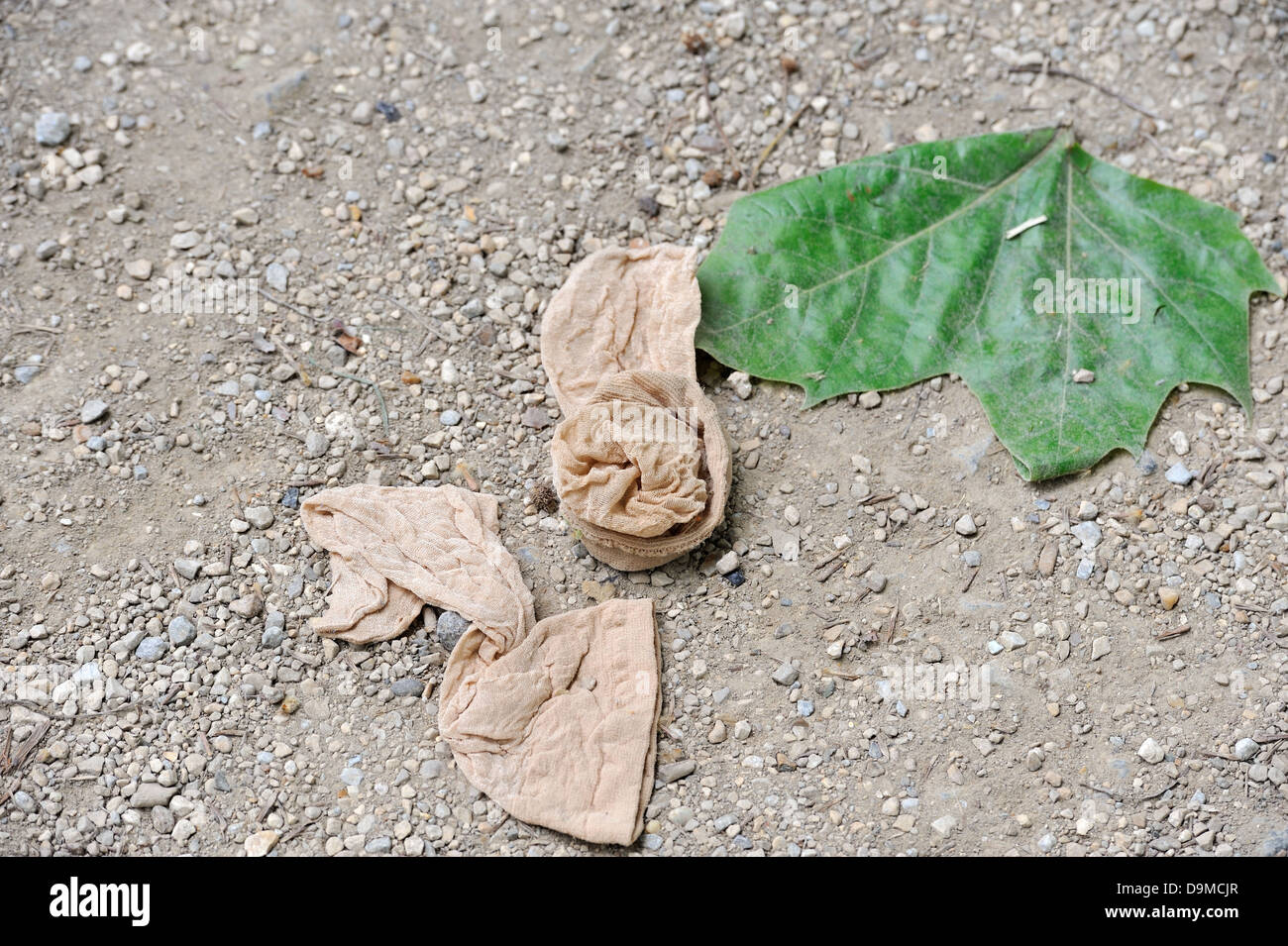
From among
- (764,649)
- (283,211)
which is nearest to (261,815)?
(764,649)

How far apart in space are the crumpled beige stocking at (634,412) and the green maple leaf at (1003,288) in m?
0.14

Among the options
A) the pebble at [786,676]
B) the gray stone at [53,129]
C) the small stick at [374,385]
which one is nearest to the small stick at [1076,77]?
the pebble at [786,676]

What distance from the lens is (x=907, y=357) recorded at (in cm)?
301

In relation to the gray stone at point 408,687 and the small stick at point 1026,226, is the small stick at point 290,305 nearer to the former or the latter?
the gray stone at point 408,687

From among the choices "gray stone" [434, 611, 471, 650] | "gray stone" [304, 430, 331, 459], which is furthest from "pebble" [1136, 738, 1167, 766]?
"gray stone" [304, 430, 331, 459]

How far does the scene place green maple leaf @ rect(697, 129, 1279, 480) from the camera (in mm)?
2961

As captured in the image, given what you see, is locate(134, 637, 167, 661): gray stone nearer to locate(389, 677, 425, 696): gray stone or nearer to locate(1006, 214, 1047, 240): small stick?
locate(389, 677, 425, 696): gray stone

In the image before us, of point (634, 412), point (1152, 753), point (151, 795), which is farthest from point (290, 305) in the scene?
point (1152, 753)

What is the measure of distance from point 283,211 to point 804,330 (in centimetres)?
165

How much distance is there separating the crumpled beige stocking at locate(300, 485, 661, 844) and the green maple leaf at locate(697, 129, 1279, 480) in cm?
87

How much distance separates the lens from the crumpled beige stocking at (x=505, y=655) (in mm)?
2502

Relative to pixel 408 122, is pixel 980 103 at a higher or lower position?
higher

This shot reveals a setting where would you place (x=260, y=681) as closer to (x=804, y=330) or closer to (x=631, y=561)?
(x=631, y=561)

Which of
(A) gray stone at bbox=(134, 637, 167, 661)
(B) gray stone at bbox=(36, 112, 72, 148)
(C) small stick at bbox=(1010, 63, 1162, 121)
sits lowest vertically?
(A) gray stone at bbox=(134, 637, 167, 661)
